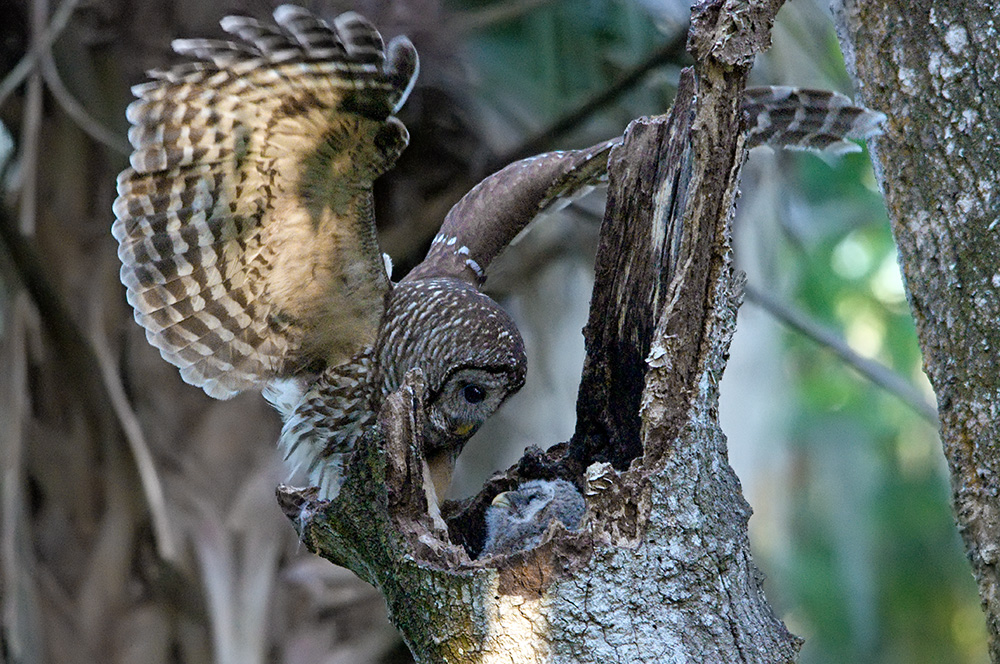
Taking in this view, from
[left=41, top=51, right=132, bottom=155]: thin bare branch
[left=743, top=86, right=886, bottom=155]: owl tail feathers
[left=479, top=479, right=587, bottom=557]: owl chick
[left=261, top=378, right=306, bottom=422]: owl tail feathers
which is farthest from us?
[left=41, top=51, right=132, bottom=155]: thin bare branch

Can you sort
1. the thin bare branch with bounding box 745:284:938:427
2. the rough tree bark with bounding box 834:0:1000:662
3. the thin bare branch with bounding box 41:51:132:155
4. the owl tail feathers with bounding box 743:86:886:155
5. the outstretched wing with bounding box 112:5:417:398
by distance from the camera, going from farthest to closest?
the thin bare branch with bounding box 745:284:938:427
the thin bare branch with bounding box 41:51:132:155
the owl tail feathers with bounding box 743:86:886:155
the outstretched wing with bounding box 112:5:417:398
the rough tree bark with bounding box 834:0:1000:662

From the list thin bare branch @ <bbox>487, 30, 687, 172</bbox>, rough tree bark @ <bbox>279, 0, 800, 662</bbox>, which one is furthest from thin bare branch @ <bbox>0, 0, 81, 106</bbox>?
rough tree bark @ <bbox>279, 0, 800, 662</bbox>

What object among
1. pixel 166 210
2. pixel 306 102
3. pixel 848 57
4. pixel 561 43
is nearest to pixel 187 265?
pixel 166 210

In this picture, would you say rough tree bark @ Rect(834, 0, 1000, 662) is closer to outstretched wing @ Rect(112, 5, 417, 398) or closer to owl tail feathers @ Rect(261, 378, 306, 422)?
outstretched wing @ Rect(112, 5, 417, 398)

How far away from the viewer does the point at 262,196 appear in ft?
7.76

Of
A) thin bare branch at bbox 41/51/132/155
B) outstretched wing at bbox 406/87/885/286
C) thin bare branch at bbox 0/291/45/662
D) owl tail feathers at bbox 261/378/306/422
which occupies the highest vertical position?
outstretched wing at bbox 406/87/885/286

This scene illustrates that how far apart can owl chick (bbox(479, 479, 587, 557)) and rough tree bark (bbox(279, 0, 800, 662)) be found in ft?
0.95

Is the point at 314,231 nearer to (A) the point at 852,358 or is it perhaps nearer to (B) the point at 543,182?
(B) the point at 543,182

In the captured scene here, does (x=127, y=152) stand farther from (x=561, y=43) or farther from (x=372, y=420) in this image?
(x=561, y=43)

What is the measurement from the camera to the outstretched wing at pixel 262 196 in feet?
6.81

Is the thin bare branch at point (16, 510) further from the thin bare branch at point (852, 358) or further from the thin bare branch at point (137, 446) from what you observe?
the thin bare branch at point (852, 358)

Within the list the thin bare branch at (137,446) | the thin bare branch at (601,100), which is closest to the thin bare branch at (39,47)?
the thin bare branch at (137,446)

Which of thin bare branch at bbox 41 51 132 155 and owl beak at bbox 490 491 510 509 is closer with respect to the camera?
owl beak at bbox 490 491 510 509

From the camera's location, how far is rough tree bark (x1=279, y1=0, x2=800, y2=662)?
1.51 meters
